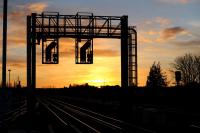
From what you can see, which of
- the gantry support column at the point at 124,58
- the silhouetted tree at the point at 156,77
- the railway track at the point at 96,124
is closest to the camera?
the railway track at the point at 96,124

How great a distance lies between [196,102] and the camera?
185 ft

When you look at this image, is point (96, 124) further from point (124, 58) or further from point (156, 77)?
point (156, 77)

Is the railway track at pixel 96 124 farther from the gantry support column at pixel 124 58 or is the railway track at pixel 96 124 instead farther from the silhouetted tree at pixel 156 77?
the silhouetted tree at pixel 156 77

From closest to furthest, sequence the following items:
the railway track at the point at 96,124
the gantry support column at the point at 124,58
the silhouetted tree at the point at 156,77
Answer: the railway track at the point at 96,124 < the gantry support column at the point at 124,58 < the silhouetted tree at the point at 156,77

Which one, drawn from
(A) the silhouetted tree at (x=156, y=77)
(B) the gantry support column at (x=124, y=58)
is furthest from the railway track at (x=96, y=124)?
(A) the silhouetted tree at (x=156, y=77)

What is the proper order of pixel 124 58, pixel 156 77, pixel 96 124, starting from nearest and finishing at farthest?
pixel 96 124 < pixel 124 58 < pixel 156 77

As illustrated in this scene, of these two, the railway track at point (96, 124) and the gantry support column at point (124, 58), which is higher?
the gantry support column at point (124, 58)

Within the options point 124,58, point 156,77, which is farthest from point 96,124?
point 156,77

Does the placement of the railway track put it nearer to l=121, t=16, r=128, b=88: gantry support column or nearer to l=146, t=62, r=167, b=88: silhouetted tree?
l=121, t=16, r=128, b=88: gantry support column

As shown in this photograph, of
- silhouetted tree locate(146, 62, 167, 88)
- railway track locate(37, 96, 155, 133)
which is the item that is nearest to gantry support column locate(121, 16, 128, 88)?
railway track locate(37, 96, 155, 133)

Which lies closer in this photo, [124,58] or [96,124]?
[96,124]

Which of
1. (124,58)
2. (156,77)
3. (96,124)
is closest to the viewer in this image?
(96,124)

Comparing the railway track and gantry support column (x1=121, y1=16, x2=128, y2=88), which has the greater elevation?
gantry support column (x1=121, y1=16, x2=128, y2=88)

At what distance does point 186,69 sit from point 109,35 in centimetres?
9431
